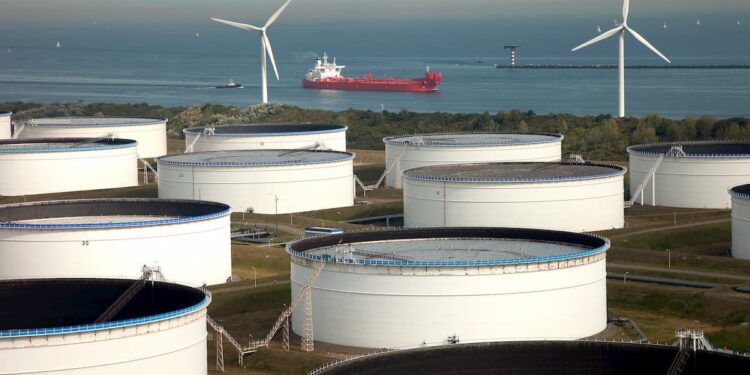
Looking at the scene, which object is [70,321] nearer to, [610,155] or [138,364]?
[138,364]

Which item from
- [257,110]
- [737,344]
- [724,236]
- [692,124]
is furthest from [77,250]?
[257,110]

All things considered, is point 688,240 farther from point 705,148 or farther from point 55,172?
point 55,172

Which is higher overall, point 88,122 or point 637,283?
point 88,122

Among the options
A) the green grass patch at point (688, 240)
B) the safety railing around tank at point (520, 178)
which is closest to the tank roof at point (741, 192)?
the green grass patch at point (688, 240)

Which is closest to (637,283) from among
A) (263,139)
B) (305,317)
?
(305,317)

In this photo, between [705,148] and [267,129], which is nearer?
[705,148]

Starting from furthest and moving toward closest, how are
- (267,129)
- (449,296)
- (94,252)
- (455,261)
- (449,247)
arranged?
(267,129), (94,252), (449,247), (455,261), (449,296)
